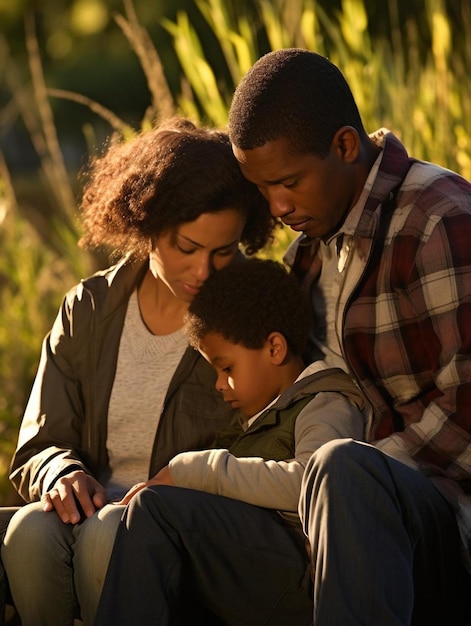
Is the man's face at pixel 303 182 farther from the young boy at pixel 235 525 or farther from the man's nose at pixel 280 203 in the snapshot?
the young boy at pixel 235 525

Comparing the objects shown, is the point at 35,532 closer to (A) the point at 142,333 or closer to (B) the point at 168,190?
(A) the point at 142,333

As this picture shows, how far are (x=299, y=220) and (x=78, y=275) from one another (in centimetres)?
218

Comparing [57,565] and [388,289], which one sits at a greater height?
[388,289]

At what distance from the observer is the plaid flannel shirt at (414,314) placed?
285cm

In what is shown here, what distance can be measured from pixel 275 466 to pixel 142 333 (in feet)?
2.69

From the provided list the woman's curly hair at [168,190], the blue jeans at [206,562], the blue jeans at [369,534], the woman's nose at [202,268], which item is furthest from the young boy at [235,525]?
the woman's curly hair at [168,190]

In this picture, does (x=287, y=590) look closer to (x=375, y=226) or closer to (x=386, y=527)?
(x=386, y=527)

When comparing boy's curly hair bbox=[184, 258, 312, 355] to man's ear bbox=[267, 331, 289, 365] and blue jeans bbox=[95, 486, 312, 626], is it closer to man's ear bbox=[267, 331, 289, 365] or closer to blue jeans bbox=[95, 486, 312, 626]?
man's ear bbox=[267, 331, 289, 365]

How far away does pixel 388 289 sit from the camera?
3031 millimetres

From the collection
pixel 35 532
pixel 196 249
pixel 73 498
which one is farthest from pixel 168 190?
pixel 35 532

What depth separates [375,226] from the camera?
10.0ft

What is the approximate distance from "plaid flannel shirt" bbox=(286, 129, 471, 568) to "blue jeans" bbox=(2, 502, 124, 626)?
73cm

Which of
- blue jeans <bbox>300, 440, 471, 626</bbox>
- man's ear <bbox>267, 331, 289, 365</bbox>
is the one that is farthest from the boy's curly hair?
blue jeans <bbox>300, 440, 471, 626</bbox>

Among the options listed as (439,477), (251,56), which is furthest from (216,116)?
(439,477)
